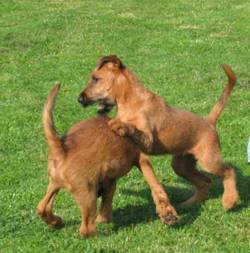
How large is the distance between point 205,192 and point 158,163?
3.68ft

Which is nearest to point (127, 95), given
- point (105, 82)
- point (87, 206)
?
point (105, 82)

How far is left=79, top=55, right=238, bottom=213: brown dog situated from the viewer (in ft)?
22.1

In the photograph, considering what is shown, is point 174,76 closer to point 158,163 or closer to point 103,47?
point 103,47

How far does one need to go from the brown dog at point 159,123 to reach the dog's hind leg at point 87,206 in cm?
75

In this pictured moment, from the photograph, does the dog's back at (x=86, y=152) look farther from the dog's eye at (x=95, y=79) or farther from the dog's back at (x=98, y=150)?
the dog's eye at (x=95, y=79)

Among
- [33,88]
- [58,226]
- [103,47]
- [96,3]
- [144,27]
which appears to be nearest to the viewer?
[58,226]

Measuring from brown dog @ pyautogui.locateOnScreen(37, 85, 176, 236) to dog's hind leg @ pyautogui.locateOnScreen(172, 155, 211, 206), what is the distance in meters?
0.75

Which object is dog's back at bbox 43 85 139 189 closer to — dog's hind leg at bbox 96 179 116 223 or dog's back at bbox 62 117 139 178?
dog's back at bbox 62 117 139 178

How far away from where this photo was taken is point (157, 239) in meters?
6.14

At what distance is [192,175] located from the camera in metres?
7.19

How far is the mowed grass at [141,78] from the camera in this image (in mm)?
6230

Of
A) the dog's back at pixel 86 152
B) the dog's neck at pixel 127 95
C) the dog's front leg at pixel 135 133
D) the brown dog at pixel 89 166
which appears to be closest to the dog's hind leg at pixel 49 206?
the brown dog at pixel 89 166

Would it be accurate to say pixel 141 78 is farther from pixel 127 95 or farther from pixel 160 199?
pixel 160 199

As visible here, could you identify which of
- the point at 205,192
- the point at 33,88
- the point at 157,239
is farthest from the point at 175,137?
the point at 33,88
